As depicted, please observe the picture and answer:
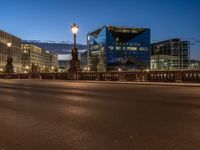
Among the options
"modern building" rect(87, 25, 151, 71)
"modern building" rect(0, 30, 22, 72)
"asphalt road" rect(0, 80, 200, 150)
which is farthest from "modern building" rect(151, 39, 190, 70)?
"asphalt road" rect(0, 80, 200, 150)

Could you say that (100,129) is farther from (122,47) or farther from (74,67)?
(122,47)

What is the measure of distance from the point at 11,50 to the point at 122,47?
63557 millimetres

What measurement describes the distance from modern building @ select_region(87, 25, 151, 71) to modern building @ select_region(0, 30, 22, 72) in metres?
45.5

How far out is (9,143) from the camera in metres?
4.83

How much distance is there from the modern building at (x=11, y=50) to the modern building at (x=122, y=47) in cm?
4546

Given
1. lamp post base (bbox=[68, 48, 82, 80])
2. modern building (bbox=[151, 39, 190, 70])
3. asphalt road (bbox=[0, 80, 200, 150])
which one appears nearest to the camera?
asphalt road (bbox=[0, 80, 200, 150])

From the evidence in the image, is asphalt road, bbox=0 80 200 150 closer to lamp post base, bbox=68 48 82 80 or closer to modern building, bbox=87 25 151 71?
lamp post base, bbox=68 48 82 80

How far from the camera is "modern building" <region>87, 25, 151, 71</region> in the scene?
476 feet

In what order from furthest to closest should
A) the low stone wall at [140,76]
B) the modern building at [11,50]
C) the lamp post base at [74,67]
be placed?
the modern building at [11,50], the lamp post base at [74,67], the low stone wall at [140,76]

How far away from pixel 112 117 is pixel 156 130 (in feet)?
5.76

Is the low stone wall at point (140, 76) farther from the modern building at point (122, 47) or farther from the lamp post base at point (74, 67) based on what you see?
the modern building at point (122, 47)

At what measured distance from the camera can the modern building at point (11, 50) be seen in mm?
141375

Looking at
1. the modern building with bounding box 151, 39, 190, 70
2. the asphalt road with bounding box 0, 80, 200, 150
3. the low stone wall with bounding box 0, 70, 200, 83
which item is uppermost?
the modern building with bounding box 151, 39, 190, 70

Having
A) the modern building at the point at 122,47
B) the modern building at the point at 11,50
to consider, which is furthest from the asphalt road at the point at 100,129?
the modern building at the point at 11,50
